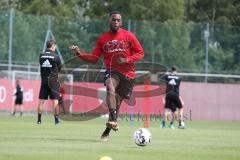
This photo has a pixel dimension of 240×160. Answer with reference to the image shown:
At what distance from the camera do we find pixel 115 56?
51.1ft

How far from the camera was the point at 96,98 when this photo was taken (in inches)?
1560

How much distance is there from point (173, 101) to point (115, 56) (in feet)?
45.4

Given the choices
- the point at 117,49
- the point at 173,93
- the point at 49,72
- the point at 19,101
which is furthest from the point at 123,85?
the point at 19,101

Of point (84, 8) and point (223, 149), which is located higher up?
point (84, 8)

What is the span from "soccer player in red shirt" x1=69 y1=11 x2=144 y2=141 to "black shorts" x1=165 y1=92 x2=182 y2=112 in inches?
516

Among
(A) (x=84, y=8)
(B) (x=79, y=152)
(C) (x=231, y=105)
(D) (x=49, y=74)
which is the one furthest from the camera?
(A) (x=84, y=8)

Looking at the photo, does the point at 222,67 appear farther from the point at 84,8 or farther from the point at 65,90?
the point at 84,8

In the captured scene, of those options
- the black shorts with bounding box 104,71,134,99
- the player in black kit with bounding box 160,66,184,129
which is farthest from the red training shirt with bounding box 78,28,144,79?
the player in black kit with bounding box 160,66,184,129

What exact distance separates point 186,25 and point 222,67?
10.2 ft

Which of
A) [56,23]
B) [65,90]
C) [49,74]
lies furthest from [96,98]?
[49,74]

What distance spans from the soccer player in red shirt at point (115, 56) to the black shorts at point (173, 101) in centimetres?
1310

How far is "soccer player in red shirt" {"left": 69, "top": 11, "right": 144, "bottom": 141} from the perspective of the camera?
50.7ft

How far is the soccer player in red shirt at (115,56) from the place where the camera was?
15445 mm

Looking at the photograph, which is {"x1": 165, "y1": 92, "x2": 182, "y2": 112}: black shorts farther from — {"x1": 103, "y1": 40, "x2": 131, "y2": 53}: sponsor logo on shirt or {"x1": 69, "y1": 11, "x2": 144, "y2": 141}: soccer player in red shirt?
{"x1": 103, "y1": 40, "x2": 131, "y2": 53}: sponsor logo on shirt
